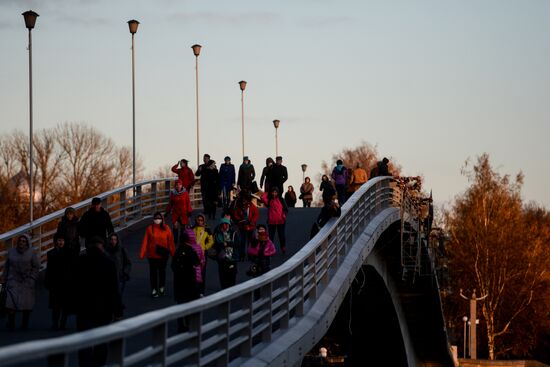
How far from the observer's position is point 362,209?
33.5 meters

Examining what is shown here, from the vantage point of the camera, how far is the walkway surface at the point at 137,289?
18234 millimetres

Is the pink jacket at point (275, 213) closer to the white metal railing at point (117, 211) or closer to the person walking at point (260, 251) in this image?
the white metal railing at point (117, 211)

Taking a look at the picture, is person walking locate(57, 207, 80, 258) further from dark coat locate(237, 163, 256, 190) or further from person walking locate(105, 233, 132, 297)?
dark coat locate(237, 163, 256, 190)

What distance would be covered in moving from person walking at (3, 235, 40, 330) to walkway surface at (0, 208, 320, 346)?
0.89 ft

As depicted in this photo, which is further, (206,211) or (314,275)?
(206,211)

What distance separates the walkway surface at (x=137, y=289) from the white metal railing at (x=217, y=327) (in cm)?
111

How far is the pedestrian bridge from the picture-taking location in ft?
33.4

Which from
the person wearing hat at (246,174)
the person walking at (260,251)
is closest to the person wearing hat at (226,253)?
the person walking at (260,251)

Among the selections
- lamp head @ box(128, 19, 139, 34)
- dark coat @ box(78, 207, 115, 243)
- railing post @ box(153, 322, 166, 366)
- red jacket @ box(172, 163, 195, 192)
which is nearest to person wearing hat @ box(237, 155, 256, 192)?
red jacket @ box(172, 163, 195, 192)

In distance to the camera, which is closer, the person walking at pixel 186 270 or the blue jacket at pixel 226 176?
the person walking at pixel 186 270

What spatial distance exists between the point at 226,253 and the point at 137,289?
9.58 ft

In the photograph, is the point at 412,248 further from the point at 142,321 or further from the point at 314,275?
the point at 142,321

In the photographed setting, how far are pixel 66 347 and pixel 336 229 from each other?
18086 mm

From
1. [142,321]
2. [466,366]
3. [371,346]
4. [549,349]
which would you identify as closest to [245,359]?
[142,321]
